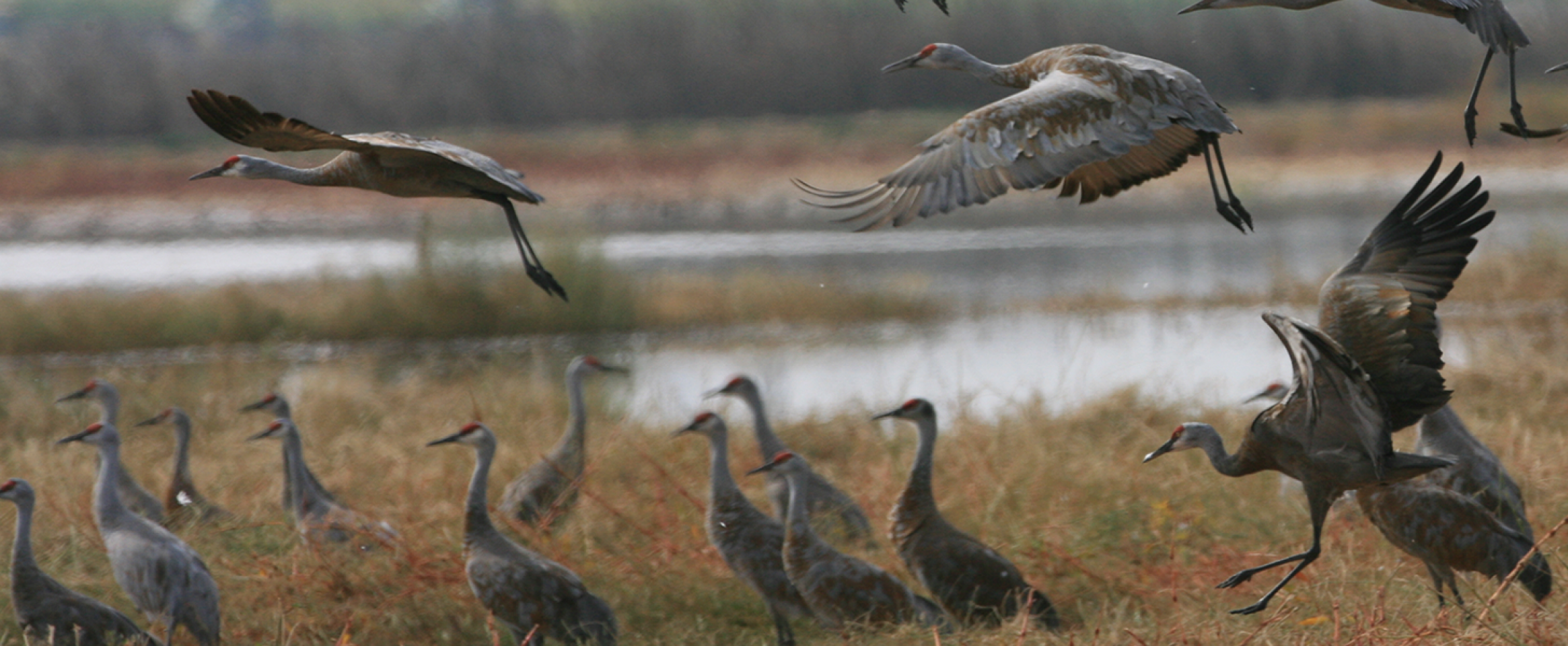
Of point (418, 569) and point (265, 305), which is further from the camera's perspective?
point (265, 305)

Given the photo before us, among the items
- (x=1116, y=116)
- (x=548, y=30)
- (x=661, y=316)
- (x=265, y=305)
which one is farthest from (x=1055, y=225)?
(x=1116, y=116)

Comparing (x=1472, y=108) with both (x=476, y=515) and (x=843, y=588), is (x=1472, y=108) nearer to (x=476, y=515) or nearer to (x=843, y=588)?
(x=843, y=588)

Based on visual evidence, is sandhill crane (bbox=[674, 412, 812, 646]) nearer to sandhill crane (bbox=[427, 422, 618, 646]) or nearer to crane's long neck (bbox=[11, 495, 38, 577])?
sandhill crane (bbox=[427, 422, 618, 646])

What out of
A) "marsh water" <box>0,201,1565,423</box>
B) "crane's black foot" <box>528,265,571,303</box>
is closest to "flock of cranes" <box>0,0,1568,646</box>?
"crane's black foot" <box>528,265,571,303</box>

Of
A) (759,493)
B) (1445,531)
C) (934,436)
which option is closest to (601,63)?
(759,493)

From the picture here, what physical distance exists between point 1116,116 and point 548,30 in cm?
1946

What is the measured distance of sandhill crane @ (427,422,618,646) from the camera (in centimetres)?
523

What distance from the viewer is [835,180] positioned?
21.3 m

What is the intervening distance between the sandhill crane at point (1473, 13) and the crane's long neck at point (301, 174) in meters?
Result: 2.08

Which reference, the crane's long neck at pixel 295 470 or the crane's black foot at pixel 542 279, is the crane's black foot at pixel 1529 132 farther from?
the crane's long neck at pixel 295 470

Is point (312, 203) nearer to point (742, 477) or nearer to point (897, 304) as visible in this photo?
point (897, 304)

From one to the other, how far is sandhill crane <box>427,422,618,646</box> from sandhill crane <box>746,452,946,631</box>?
0.66 metres

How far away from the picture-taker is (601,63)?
22.2 meters

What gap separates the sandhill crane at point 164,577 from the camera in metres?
5.14
